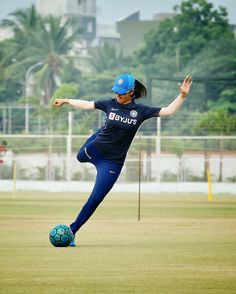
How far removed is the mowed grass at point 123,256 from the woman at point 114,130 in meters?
0.75

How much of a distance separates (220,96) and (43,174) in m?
23.0

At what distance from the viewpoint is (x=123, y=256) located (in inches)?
524

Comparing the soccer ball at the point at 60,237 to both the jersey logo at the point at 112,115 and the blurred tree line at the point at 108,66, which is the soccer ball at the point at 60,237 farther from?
the blurred tree line at the point at 108,66

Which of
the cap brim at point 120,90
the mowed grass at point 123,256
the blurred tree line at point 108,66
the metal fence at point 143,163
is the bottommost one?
the mowed grass at point 123,256

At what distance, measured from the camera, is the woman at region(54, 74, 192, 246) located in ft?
48.0

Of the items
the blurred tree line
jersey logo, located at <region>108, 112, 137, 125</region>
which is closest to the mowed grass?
jersey logo, located at <region>108, 112, 137, 125</region>

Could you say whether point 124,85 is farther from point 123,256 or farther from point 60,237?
point 123,256

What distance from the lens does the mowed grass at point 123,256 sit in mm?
10602

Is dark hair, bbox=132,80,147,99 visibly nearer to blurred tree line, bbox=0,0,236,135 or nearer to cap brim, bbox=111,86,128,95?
cap brim, bbox=111,86,128,95

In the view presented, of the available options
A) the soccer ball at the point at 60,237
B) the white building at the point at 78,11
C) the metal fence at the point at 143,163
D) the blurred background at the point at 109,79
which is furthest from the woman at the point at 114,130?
the white building at the point at 78,11

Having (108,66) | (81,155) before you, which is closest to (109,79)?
(108,66)

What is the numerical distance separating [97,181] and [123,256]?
1764 millimetres

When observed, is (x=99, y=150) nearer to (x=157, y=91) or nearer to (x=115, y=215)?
(x=115, y=215)

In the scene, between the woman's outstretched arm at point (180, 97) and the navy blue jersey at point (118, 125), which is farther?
the navy blue jersey at point (118, 125)
